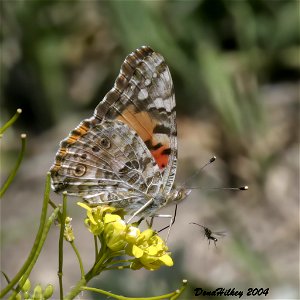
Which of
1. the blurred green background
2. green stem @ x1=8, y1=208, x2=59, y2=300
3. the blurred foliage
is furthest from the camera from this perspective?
the blurred foliage

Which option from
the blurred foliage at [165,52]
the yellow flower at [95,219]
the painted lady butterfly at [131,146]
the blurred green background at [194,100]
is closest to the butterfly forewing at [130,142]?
the painted lady butterfly at [131,146]

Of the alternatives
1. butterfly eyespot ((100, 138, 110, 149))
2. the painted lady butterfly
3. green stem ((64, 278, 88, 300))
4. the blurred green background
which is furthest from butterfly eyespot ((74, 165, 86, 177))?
the blurred green background

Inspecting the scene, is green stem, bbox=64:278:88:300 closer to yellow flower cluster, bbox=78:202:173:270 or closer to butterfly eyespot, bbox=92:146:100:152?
yellow flower cluster, bbox=78:202:173:270

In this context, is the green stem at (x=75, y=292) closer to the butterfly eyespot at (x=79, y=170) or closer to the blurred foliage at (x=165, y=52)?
the butterfly eyespot at (x=79, y=170)

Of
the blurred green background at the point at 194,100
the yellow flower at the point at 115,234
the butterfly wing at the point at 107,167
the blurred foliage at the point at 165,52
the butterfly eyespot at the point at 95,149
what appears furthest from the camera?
the blurred foliage at the point at 165,52

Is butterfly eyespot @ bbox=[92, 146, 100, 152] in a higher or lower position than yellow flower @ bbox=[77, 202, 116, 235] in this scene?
higher

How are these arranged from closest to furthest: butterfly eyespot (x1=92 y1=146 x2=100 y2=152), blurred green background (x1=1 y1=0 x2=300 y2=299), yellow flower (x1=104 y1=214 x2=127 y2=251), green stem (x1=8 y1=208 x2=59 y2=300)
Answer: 1. green stem (x1=8 y1=208 x2=59 y2=300)
2. yellow flower (x1=104 y1=214 x2=127 y2=251)
3. butterfly eyespot (x1=92 y1=146 x2=100 y2=152)
4. blurred green background (x1=1 y1=0 x2=300 y2=299)
